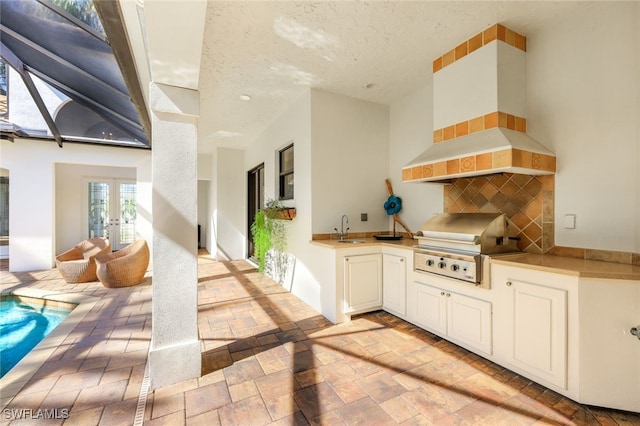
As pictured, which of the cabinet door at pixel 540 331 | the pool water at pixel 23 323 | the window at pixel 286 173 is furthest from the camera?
the window at pixel 286 173

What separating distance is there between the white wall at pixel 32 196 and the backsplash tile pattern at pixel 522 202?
25.7 feet

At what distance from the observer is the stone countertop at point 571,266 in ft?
5.54

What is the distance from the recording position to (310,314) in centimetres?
333

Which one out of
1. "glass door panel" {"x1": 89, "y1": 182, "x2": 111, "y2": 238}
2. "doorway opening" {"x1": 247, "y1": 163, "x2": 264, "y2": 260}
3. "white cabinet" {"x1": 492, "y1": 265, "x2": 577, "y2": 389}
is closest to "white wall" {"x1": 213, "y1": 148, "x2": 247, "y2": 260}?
"doorway opening" {"x1": 247, "y1": 163, "x2": 264, "y2": 260}

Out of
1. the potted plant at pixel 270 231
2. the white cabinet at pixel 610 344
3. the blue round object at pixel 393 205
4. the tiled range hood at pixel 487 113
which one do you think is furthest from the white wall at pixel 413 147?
the potted plant at pixel 270 231

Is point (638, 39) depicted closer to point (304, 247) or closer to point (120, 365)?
point (304, 247)

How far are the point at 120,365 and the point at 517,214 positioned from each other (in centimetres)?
381

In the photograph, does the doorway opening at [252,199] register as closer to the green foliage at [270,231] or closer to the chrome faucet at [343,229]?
the green foliage at [270,231]

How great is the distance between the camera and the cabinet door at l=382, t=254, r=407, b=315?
3.02m

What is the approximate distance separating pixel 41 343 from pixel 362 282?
10.6ft

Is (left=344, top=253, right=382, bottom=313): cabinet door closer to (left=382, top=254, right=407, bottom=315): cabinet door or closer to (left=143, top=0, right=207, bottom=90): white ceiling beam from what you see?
(left=382, top=254, right=407, bottom=315): cabinet door

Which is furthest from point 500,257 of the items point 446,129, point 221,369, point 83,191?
point 83,191

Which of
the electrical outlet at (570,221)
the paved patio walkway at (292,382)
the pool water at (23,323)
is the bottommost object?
the pool water at (23,323)

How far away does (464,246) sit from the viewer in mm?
2408
